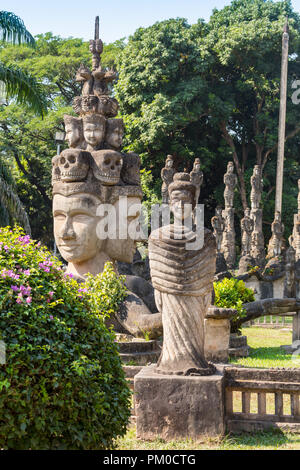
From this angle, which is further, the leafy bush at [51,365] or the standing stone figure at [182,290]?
the standing stone figure at [182,290]

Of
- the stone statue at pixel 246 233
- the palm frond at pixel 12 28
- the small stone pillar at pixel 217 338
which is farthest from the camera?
the stone statue at pixel 246 233

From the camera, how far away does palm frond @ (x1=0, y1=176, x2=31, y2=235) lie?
1411cm

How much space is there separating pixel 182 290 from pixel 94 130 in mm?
4380

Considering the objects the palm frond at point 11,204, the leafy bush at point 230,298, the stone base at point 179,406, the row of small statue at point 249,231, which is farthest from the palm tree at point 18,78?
the row of small statue at point 249,231

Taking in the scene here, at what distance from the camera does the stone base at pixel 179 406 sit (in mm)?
4473

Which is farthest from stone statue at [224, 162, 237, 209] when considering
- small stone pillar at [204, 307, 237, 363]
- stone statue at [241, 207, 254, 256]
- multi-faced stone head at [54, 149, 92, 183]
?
multi-faced stone head at [54, 149, 92, 183]

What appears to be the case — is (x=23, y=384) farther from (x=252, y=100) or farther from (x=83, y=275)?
(x=252, y=100)

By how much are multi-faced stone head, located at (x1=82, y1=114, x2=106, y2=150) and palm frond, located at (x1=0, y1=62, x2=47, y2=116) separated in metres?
3.81

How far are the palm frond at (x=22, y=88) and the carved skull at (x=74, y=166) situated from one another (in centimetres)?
451

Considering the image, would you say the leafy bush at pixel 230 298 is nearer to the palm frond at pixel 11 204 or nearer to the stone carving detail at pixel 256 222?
the palm frond at pixel 11 204

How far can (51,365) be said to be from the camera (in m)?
3.27

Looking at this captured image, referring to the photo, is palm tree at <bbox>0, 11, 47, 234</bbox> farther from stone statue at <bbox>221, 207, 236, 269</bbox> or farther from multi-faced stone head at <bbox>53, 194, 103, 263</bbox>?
stone statue at <bbox>221, 207, 236, 269</bbox>

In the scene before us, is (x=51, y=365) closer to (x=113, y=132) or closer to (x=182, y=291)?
(x=182, y=291)
